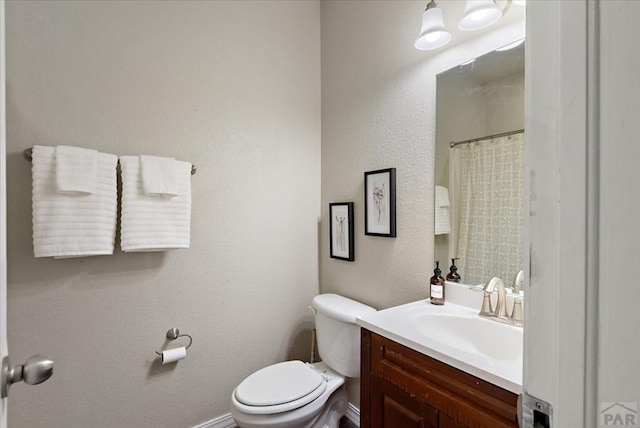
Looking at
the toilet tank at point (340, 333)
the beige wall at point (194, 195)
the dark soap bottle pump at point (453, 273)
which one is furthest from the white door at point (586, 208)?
the beige wall at point (194, 195)

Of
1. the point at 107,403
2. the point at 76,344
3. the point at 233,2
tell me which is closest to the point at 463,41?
the point at 233,2

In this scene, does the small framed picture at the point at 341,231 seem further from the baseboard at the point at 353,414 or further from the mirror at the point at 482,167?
the baseboard at the point at 353,414

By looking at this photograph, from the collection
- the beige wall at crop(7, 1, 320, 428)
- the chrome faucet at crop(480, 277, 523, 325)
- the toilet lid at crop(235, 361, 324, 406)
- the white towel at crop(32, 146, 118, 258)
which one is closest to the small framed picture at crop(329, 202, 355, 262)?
the beige wall at crop(7, 1, 320, 428)

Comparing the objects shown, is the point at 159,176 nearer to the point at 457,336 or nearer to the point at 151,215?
the point at 151,215

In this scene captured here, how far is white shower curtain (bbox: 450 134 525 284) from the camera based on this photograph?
3.88 feet

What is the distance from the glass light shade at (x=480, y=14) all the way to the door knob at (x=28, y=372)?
159cm

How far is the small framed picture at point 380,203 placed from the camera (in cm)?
159

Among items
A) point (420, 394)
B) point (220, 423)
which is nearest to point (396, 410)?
point (420, 394)

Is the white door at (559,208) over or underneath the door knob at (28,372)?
over

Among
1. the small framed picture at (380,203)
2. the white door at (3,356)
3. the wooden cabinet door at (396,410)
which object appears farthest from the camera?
the small framed picture at (380,203)

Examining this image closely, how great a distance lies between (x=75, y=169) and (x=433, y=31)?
158 centimetres

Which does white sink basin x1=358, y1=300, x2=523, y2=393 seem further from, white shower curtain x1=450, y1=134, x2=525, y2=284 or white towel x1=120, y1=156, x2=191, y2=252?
white towel x1=120, y1=156, x2=191, y2=252

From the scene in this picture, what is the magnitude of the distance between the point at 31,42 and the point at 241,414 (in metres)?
1.79

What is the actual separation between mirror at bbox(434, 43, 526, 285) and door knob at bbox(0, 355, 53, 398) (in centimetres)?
136
